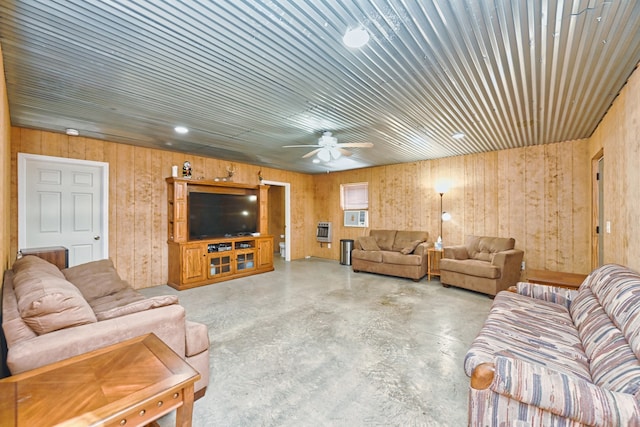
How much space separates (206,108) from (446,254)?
14.2ft

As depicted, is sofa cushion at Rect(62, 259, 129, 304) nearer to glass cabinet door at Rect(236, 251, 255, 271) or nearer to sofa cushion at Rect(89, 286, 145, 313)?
sofa cushion at Rect(89, 286, 145, 313)

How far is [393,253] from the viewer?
543 cm

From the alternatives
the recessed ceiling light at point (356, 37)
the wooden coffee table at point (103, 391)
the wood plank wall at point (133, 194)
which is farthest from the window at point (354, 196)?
the wooden coffee table at point (103, 391)

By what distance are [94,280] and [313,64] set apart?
2.95m

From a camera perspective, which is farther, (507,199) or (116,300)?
(507,199)

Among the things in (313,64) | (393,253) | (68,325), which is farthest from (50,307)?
(393,253)

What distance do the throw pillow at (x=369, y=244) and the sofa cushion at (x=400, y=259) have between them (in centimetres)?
49

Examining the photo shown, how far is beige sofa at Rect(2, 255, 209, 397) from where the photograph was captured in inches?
51.2

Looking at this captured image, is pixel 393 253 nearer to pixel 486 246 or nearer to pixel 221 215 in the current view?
pixel 486 246

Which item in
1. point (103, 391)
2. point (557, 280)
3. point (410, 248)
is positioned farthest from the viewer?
point (410, 248)

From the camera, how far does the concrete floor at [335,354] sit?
175cm

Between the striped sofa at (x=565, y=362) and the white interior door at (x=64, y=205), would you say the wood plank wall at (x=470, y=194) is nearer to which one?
the white interior door at (x=64, y=205)

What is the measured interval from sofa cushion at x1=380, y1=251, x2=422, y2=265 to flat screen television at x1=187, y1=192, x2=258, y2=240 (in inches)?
113

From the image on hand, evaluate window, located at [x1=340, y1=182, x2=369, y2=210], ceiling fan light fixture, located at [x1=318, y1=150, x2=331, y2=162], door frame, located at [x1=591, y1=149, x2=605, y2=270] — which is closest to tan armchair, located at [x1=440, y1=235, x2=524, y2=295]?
door frame, located at [x1=591, y1=149, x2=605, y2=270]
